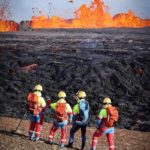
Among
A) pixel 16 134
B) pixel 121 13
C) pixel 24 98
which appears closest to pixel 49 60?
pixel 24 98

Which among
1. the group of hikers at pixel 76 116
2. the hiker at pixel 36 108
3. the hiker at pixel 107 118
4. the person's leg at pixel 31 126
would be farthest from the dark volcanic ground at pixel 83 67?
the hiker at pixel 107 118

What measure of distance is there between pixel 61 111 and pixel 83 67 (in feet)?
57.7

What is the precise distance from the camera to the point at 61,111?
12.4 m

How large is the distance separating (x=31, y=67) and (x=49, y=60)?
171cm

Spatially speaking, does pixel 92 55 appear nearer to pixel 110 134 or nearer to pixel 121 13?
pixel 121 13

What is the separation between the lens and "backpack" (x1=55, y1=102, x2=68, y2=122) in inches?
490

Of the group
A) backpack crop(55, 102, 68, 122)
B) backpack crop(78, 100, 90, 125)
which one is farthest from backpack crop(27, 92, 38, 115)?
backpack crop(78, 100, 90, 125)

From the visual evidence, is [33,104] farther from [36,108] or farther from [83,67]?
[83,67]

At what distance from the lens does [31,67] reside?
30250mm

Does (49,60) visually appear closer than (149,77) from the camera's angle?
No

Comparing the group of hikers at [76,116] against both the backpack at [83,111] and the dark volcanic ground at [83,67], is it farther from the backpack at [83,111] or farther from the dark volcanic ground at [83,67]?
the dark volcanic ground at [83,67]

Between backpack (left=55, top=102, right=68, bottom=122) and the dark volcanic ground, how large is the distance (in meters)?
10.0

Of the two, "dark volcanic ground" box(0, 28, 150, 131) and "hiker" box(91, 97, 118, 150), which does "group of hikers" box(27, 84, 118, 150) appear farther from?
"dark volcanic ground" box(0, 28, 150, 131)

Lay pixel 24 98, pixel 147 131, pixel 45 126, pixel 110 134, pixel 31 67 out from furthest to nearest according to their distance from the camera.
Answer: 1. pixel 31 67
2. pixel 24 98
3. pixel 147 131
4. pixel 45 126
5. pixel 110 134
